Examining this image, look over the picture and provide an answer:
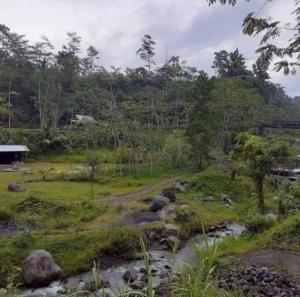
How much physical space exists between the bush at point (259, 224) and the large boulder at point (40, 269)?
294 inches

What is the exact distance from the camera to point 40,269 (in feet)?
38.0

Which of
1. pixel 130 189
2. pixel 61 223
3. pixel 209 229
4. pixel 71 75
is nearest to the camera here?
pixel 61 223

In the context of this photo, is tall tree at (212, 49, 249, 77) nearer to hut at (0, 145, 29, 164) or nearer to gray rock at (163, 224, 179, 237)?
hut at (0, 145, 29, 164)

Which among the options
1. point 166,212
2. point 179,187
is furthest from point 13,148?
point 166,212

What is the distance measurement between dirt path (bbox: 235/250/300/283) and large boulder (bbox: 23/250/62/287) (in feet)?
17.6

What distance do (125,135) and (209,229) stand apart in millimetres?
20116

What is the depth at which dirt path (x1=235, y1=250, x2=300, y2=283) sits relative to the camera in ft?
35.7

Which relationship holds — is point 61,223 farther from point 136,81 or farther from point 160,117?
point 136,81

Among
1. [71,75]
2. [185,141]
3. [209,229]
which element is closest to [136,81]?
[71,75]

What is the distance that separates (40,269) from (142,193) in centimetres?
1328

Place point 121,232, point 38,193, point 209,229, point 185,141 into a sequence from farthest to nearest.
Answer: point 185,141
point 38,193
point 209,229
point 121,232

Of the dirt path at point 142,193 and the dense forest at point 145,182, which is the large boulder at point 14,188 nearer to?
the dense forest at point 145,182

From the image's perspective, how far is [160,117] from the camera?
4238 cm

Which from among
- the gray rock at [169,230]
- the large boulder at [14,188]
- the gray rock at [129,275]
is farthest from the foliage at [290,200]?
the large boulder at [14,188]
